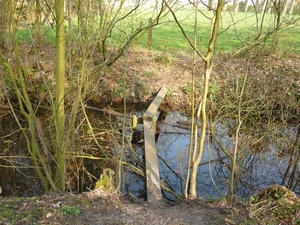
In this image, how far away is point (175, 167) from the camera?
6.79 metres

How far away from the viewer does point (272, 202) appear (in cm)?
374

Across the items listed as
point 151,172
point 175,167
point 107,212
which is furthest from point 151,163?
point 107,212

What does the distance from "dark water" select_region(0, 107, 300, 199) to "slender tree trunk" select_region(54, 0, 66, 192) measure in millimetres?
852

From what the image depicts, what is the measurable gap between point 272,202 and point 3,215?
10.4 ft

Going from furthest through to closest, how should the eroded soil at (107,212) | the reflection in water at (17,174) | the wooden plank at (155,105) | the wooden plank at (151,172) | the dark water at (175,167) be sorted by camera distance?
1. the wooden plank at (155,105)
2. the dark water at (175,167)
3. the reflection in water at (17,174)
4. the wooden plank at (151,172)
5. the eroded soil at (107,212)

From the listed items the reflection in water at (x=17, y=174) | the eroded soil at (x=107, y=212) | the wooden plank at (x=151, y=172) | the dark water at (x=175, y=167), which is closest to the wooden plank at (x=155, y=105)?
the dark water at (x=175, y=167)

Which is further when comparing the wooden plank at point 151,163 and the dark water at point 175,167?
the dark water at point 175,167

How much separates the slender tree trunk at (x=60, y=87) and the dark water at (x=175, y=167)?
2.80ft

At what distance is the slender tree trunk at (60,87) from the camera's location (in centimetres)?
384

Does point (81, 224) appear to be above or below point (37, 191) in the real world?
above

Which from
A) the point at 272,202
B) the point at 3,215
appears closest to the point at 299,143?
the point at 272,202

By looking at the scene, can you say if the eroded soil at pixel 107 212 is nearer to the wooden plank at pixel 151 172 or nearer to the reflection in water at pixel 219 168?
the wooden plank at pixel 151 172

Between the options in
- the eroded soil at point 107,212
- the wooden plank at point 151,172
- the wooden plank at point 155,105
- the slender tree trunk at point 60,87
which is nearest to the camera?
the eroded soil at point 107,212

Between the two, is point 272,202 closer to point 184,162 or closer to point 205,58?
point 205,58
